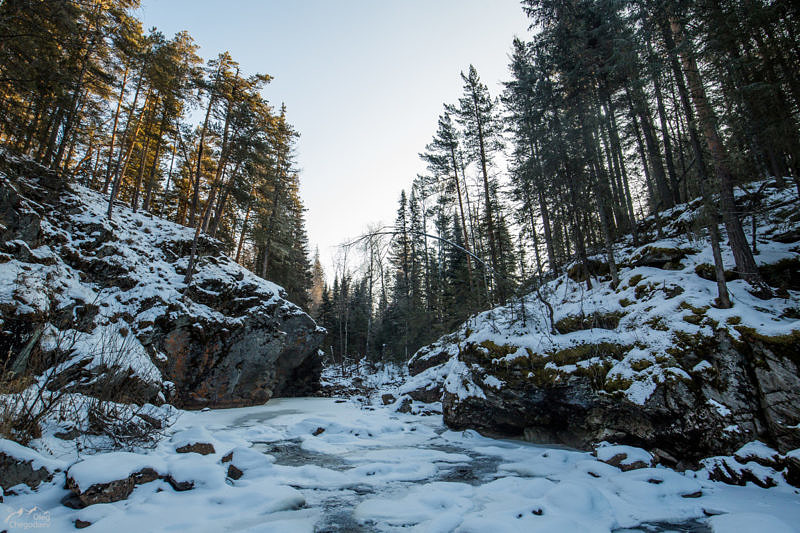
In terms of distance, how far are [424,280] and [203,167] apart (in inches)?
769

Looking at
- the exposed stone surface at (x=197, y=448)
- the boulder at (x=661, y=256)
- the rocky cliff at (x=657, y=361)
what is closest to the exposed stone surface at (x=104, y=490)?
the exposed stone surface at (x=197, y=448)

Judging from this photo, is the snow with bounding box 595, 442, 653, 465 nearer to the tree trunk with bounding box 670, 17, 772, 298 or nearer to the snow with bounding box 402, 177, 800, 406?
the snow with bounding box 402, 177, 800, 406

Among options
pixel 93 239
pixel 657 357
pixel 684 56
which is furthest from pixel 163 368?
pixel 684 56

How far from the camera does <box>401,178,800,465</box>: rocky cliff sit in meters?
4.84

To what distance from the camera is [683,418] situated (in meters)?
5.26

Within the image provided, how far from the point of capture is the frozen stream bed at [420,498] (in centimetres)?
335

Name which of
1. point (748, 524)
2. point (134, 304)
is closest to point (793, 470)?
point (748, 524)

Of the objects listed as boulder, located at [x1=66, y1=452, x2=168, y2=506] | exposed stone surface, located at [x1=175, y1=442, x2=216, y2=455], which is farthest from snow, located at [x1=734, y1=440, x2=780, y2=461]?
exposed stone surface, located at [x1=175, y1=442, x2=216, y2=455]

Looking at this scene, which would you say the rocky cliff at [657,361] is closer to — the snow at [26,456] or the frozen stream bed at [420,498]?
the frozen stream bed at [420,498]

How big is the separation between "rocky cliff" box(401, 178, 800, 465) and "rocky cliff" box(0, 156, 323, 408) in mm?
8268

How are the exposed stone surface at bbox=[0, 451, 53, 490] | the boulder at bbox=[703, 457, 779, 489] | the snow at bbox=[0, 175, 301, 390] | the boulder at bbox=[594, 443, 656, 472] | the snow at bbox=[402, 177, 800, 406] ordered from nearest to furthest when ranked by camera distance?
the exposed stone surface at bbox=[0, 451, 53, 490] < the boulder at bbox=[703, 457, 779, 489] < the boulder at bbox=[594, 443, 656, 472] < the snow at bbox=[402, 177, 800, 406] < the snow at bbox=[0, 175, 301, 390]

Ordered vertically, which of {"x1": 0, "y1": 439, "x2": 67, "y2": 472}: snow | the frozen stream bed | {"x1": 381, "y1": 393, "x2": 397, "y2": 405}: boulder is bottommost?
{"x1": 381, "y1": 393, "x2": 397, "y2": 405}: boulder

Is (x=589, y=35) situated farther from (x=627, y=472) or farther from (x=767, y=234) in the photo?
(x=627, y=472)

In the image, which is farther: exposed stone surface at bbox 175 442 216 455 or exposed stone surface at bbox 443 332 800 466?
exposed stone surface at bbox 175 442 216 455
